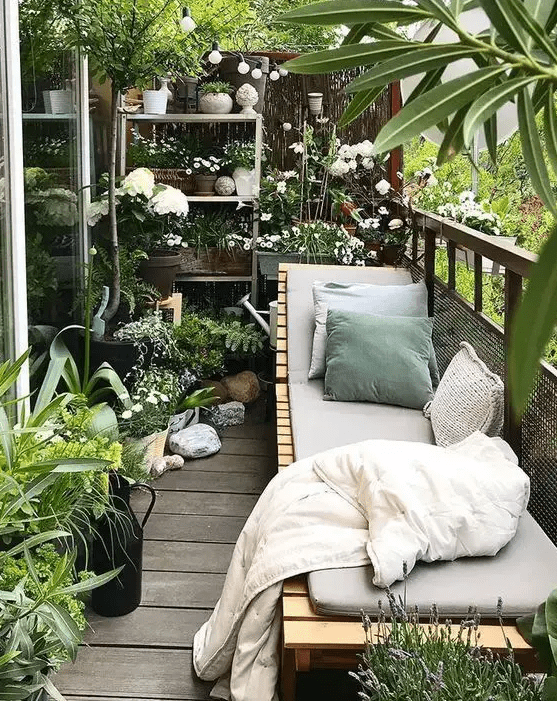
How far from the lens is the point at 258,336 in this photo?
205 inches

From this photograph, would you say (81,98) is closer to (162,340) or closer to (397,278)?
(162,340)

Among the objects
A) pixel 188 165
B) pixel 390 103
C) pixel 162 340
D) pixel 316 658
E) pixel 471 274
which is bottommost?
pixel 316 658

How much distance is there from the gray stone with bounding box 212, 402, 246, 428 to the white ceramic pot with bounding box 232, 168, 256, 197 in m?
1.27

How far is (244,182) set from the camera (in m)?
5.52

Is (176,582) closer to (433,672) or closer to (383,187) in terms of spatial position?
(433,672)

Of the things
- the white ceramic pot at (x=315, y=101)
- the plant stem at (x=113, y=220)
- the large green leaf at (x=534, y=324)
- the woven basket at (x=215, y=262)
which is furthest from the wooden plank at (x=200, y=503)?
the large green leaf at (x=534, y=324)

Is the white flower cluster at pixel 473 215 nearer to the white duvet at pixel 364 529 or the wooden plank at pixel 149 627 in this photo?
the white duvet at pixel 364 529

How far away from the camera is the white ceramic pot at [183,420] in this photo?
4.49 metres

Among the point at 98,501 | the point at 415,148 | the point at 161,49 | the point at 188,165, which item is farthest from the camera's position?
the point at 415,148

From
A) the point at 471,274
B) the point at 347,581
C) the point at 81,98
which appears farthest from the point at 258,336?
the point at 347,581

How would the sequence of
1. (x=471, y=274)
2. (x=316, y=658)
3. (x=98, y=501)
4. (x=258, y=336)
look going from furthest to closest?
1. (x=258, y=336)
2. (x=471, y=274)
3. (x=98, y=501)
4. (x=316, y=658)

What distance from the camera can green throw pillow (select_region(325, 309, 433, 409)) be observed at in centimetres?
371

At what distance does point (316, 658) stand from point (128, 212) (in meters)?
2.93

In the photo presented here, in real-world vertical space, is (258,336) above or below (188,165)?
below
